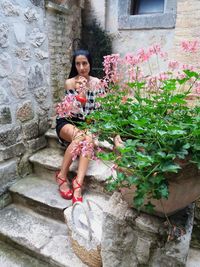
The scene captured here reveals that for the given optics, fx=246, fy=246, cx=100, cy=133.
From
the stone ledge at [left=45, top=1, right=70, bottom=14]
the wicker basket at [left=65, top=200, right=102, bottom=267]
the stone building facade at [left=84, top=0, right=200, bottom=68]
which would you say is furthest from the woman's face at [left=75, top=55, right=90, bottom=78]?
the stone building facade at [left=84, top=0, right=200, bottom=68]

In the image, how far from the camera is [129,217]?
47.0 inches

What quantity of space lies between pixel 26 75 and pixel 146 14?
2.34m

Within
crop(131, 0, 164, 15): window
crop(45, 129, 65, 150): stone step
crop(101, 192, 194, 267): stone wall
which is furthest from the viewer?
crop(131, 0, 164, 15): window

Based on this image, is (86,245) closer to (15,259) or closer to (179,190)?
(15,259)

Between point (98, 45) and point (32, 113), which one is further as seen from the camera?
point (98, 45)

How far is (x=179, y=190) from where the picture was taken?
1.02 m

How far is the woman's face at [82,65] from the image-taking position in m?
2.31

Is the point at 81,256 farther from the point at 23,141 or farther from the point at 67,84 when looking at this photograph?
the point at 67,84

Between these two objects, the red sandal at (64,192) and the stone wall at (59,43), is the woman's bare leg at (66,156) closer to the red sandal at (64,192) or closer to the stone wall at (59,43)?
the red sandal at (64,192)

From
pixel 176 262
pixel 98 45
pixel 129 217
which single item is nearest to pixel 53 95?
pixel 98 45

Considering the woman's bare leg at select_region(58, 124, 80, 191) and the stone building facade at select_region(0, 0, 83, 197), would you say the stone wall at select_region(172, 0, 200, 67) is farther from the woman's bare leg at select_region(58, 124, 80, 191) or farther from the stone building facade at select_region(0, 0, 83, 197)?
the stone building facade at select_region(0, 0, 83, 197)

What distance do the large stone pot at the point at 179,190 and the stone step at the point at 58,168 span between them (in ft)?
3.18

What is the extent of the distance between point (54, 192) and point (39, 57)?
1.33 meters

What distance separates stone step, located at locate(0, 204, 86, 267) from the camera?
174cm
